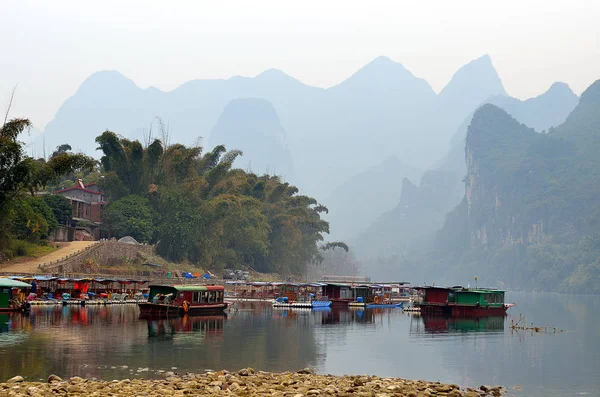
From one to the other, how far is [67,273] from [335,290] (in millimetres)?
33771

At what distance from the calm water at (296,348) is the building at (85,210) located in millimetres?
36505

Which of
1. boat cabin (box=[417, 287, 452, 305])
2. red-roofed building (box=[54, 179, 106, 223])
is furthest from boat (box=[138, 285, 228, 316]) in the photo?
red-roofed building (box=[54, 179, 106, 223])

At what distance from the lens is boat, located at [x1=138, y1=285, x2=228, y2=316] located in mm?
62938

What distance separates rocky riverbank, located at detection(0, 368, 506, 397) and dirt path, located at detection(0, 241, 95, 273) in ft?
172

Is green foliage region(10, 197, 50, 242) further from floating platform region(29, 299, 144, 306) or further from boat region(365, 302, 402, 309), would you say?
boat region(365, 302, 402, 309)

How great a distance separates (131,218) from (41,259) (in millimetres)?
21023

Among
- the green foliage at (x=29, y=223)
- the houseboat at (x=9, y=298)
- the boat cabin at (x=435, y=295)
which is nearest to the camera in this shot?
the houseboat at (x=9, y=298)

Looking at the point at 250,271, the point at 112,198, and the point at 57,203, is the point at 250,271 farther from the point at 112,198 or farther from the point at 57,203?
the point at 57,203

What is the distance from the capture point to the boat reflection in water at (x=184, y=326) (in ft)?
169

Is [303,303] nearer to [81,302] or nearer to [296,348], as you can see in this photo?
[81,302]

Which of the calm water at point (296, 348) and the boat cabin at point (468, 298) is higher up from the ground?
the boat cabin at point (468, 298)

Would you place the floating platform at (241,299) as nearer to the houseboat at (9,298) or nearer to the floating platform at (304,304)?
the floating platform at (304,304)

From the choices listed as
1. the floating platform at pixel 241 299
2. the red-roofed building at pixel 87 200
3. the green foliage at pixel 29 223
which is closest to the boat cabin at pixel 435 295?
the floating platform at pixel 241 299

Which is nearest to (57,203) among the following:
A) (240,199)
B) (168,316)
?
(240,199)
